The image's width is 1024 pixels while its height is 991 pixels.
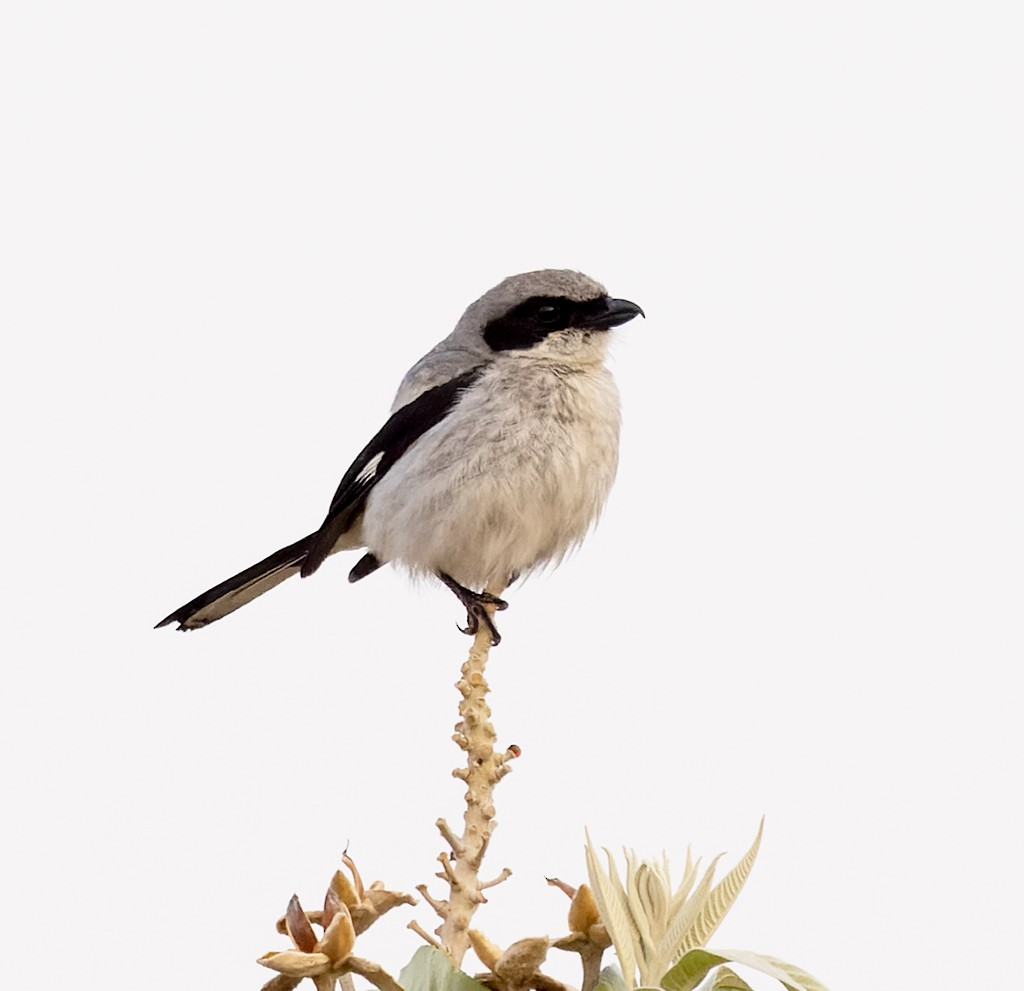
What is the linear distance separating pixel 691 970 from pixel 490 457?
5.74 feet

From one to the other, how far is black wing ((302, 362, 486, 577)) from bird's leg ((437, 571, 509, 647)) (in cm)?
40

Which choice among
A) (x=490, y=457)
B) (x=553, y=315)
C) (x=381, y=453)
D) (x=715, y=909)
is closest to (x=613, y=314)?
→ (x=553, y=315)

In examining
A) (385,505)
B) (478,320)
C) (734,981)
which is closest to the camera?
(734,981)

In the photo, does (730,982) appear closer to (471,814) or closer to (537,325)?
(471,814)

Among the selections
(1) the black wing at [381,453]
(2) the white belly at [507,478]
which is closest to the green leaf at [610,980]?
(2) the white belly at [507,478]

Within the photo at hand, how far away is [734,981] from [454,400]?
2.06m

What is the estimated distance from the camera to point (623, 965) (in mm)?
1511

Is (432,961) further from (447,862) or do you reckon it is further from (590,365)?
(590,365)

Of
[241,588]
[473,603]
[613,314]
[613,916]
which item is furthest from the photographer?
[241,588]

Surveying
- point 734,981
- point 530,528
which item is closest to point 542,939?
point 734,981

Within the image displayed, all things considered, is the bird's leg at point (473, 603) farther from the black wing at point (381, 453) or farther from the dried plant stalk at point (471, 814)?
the dried plant stalk at point (471, 814)

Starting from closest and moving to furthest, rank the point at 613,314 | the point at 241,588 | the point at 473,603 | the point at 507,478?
1. the point at 473,603
2. the point at 507,478
3. the point at 613,314
4. the point at 241,588

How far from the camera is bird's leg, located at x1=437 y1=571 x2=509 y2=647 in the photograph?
2.60 m

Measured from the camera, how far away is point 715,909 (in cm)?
157
